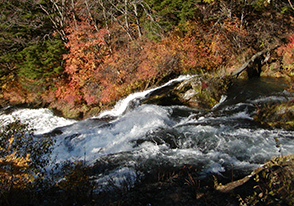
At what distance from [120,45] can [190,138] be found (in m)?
10.3

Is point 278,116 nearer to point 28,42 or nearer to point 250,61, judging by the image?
point 250,61

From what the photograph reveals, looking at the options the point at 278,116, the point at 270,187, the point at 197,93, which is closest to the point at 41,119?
the point at 197,93

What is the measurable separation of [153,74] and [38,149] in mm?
9040

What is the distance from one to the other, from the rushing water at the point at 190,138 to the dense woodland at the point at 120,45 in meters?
2.90

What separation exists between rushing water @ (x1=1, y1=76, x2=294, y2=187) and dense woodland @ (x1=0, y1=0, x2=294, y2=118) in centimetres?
290

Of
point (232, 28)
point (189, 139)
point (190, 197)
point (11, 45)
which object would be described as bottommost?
point (189, 139)

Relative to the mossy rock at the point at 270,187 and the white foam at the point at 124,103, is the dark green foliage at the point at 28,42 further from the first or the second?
the mossy rock at the point at 270,187

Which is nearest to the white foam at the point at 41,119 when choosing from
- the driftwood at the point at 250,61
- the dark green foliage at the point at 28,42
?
the dark green foliage at the point at 28,42

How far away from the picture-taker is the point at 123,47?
540 inches

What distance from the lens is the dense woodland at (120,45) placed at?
12039mm

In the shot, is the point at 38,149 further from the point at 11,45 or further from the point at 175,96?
the point at 11,45

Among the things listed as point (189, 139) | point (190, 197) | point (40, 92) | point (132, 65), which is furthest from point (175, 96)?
point (40, 92)

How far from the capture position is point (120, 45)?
45.6ft

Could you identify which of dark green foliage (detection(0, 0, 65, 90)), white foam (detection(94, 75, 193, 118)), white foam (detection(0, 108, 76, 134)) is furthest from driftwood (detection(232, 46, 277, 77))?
dark green foliage (detection(0, 0, 65, 90))
